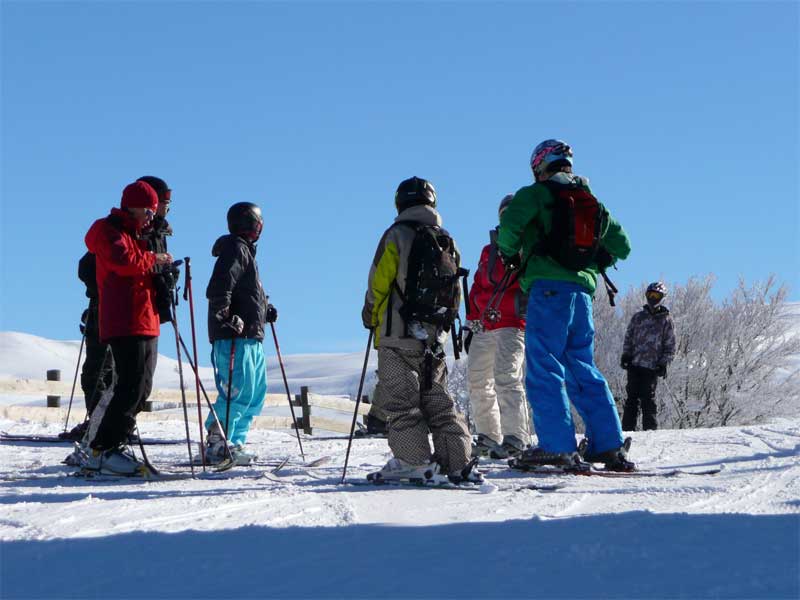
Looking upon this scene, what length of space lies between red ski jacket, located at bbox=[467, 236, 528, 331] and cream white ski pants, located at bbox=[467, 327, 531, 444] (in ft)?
0.25

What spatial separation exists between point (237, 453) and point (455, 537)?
363 cm

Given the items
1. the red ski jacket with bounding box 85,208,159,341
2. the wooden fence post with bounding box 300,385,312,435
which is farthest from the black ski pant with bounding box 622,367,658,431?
the red ski jacket with bounding box 85,208,159,341

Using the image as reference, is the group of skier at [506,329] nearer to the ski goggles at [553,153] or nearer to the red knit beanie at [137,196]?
the ski goggles at [553,153]

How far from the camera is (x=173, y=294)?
6371mm

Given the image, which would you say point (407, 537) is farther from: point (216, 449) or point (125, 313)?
point (216, 449)

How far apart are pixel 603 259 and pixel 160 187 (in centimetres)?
320

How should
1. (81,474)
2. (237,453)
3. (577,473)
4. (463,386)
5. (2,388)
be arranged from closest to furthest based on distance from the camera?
(577,473) → (81,474) → (237,453) → (2,388) → (463,386)

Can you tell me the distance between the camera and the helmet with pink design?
20.7 ft

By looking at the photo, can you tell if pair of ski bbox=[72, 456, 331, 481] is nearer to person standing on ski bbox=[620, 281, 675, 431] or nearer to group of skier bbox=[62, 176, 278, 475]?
group of skier bbox=[62, 176, 278, 475]

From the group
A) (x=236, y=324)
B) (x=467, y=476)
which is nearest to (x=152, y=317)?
(x=236, y=324)

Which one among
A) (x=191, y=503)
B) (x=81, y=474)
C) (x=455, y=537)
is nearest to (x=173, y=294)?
(x=81, y=474)

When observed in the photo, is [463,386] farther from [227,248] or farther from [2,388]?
[227,248]

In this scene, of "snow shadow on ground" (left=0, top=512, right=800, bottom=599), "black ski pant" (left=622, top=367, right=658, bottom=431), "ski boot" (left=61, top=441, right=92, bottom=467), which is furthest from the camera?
"black ski pant" (left=622, top=367, right=658, bottom=431)

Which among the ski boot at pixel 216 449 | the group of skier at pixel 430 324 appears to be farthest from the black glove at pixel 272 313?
the ski boot at pixel 216 449
